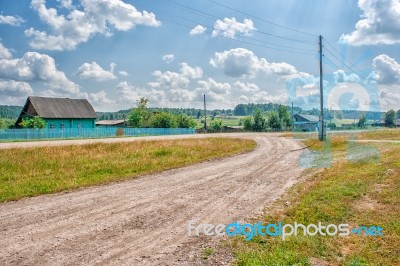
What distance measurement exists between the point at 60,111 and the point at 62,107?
1.51 m

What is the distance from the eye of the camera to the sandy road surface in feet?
19.4

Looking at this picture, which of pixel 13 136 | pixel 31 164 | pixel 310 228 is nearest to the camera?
pixel 310 228

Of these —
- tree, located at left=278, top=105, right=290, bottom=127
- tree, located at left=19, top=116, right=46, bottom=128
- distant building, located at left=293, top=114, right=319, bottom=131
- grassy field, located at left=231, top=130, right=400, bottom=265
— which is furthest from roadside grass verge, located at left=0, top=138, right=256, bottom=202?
distant building, located at left=293, top=114, right=319, bottom=131

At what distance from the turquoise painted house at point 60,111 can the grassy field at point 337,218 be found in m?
57.5

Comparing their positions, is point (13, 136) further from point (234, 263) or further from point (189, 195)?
point (234, 263)

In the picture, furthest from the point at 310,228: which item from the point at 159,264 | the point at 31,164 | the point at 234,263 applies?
the point at 31,164

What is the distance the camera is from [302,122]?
120 meters

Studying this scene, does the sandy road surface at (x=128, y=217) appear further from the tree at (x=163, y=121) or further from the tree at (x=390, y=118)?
the tree at (x=390, y=118)

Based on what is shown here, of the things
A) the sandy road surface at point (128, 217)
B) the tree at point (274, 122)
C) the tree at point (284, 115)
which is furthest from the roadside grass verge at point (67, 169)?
the tree at point (284, 115)

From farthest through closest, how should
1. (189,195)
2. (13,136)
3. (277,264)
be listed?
1. (13,136)
2. (189,195)
3. (277,264)

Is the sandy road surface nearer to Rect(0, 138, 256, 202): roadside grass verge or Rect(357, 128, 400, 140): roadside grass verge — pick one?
Rect(0, 138, 256, 202): roadside grass verge

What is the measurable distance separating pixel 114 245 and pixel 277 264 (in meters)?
3.11

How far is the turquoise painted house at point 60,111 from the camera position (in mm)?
59719

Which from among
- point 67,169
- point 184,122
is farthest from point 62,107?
point 67,169
